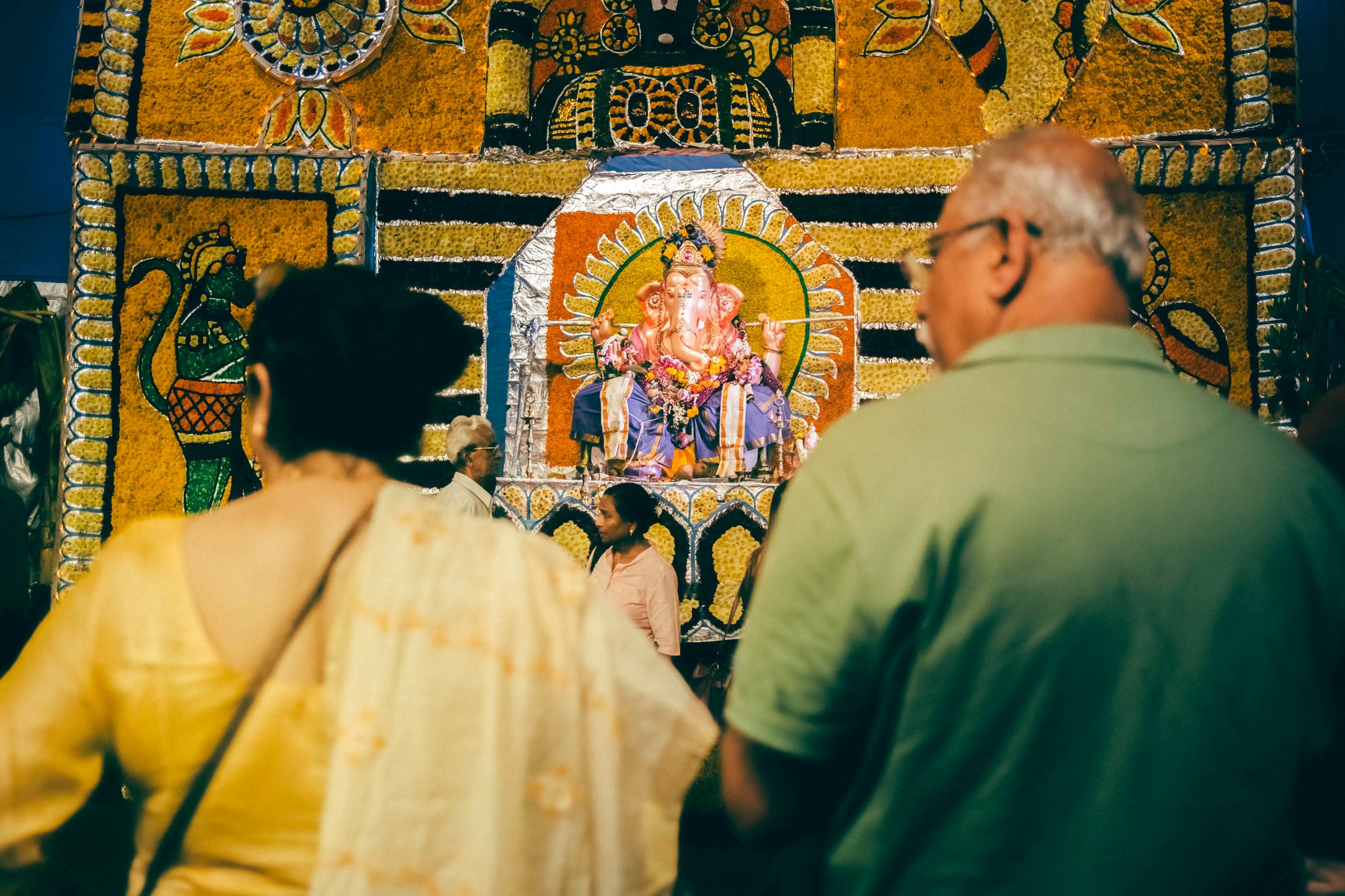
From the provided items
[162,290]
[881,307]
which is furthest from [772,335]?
[162,290]

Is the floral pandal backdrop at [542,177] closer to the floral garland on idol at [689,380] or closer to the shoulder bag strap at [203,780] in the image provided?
the floral garland on idol at [689,380]

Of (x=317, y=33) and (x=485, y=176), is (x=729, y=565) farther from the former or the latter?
(x=317, y=33)

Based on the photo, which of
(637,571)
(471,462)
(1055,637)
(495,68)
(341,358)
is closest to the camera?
(1055,637)

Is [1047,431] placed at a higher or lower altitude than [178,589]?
higher

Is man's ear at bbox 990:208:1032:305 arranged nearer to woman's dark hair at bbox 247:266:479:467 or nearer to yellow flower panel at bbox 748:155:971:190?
woman's dark hair at bbox 247:266:479:467

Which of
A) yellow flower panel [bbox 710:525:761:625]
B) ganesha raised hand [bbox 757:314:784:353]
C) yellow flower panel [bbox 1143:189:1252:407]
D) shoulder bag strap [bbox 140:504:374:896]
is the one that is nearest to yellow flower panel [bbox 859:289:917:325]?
ganesha raised hand [bbox 757:314:784:353]

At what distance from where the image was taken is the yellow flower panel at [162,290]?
510 cm

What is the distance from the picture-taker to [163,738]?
1039 mm

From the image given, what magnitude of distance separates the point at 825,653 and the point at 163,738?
79 centimetres

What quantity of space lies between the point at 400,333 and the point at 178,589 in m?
0.43

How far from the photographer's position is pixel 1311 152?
4715 millimetres

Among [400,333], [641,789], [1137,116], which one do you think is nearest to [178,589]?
[400,333]

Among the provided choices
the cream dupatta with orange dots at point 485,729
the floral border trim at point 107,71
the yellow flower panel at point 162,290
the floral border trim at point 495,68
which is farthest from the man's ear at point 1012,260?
the floral border trim at point 107,71

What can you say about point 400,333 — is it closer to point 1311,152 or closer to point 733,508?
point 733,508
